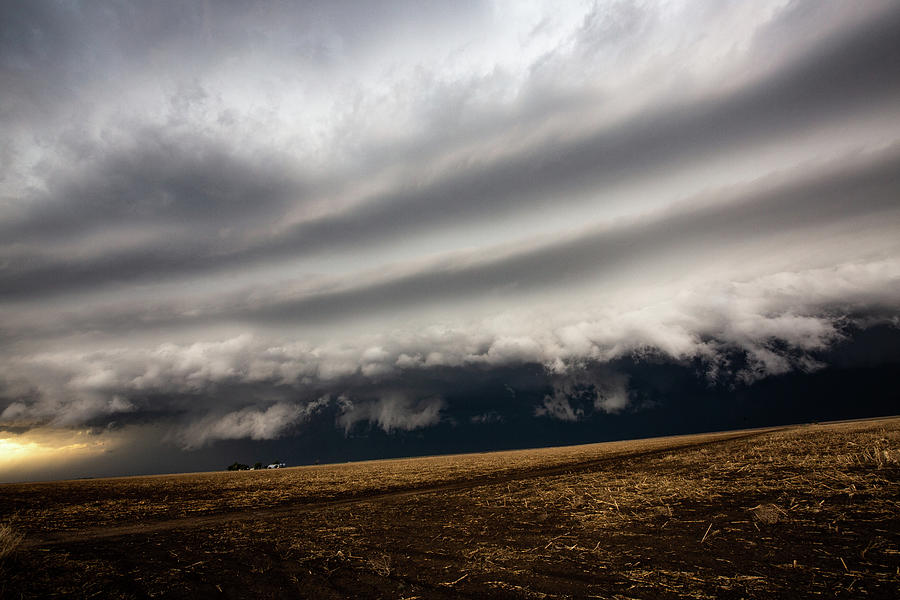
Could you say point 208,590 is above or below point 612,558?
above

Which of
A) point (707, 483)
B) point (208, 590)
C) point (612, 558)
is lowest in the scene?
point (707, 483)

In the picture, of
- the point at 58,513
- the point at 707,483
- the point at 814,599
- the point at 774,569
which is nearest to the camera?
the point at 814,599

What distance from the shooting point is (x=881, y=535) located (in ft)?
32.2

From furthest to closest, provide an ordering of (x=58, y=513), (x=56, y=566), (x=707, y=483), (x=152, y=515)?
(x=58, y=513)
(x=152, y=515)
(x=707, y=483)
(x=56, y=566)

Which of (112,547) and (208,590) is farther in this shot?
(112,547)

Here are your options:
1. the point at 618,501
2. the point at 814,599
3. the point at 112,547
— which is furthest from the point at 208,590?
the point at 618,501

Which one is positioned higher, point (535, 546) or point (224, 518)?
point (535, 546)

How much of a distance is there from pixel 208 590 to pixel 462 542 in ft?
21.7

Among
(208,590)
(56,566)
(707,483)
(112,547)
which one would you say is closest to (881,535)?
(707,483)

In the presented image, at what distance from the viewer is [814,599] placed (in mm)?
7203

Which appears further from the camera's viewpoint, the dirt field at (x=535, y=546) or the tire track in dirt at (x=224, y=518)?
the tire track in dirt at (x=224, y=518)

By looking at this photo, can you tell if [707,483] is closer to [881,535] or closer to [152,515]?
[881,535]

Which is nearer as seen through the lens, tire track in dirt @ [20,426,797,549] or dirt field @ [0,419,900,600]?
dirt field @ [0,419,900,600]

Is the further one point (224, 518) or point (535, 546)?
point (224, 518)
